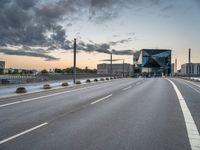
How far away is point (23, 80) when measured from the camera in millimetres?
34844

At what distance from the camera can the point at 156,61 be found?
121 meters

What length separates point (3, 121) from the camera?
8.23 metres

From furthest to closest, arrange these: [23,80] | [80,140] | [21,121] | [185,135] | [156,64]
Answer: [156,64], [23,80], [21,121], [185,135], [80,140]

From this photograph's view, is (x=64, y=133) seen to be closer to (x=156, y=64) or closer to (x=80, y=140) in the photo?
(x=80, y=140)

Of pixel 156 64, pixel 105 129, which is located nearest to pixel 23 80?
pixel 105 129

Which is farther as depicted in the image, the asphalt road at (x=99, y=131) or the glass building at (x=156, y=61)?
the glass building at (x=156, y=61)

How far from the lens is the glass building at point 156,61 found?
396 ft

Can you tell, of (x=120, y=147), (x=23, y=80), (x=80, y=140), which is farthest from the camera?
(x=23, y=80)

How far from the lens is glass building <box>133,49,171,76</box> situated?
121m

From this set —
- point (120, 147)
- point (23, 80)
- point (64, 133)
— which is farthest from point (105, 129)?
point (23, 80)

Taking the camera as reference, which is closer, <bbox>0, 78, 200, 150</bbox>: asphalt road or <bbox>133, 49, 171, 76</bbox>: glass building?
<bbox>0, 78, 200, 150</bbox>: asphalt road

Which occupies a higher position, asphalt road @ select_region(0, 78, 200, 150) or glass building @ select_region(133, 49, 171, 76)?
glass building @ select_region(133, 49, 171, 76)

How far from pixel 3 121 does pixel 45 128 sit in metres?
1.96

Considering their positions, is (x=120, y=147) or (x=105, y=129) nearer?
(x=120, y=147)
